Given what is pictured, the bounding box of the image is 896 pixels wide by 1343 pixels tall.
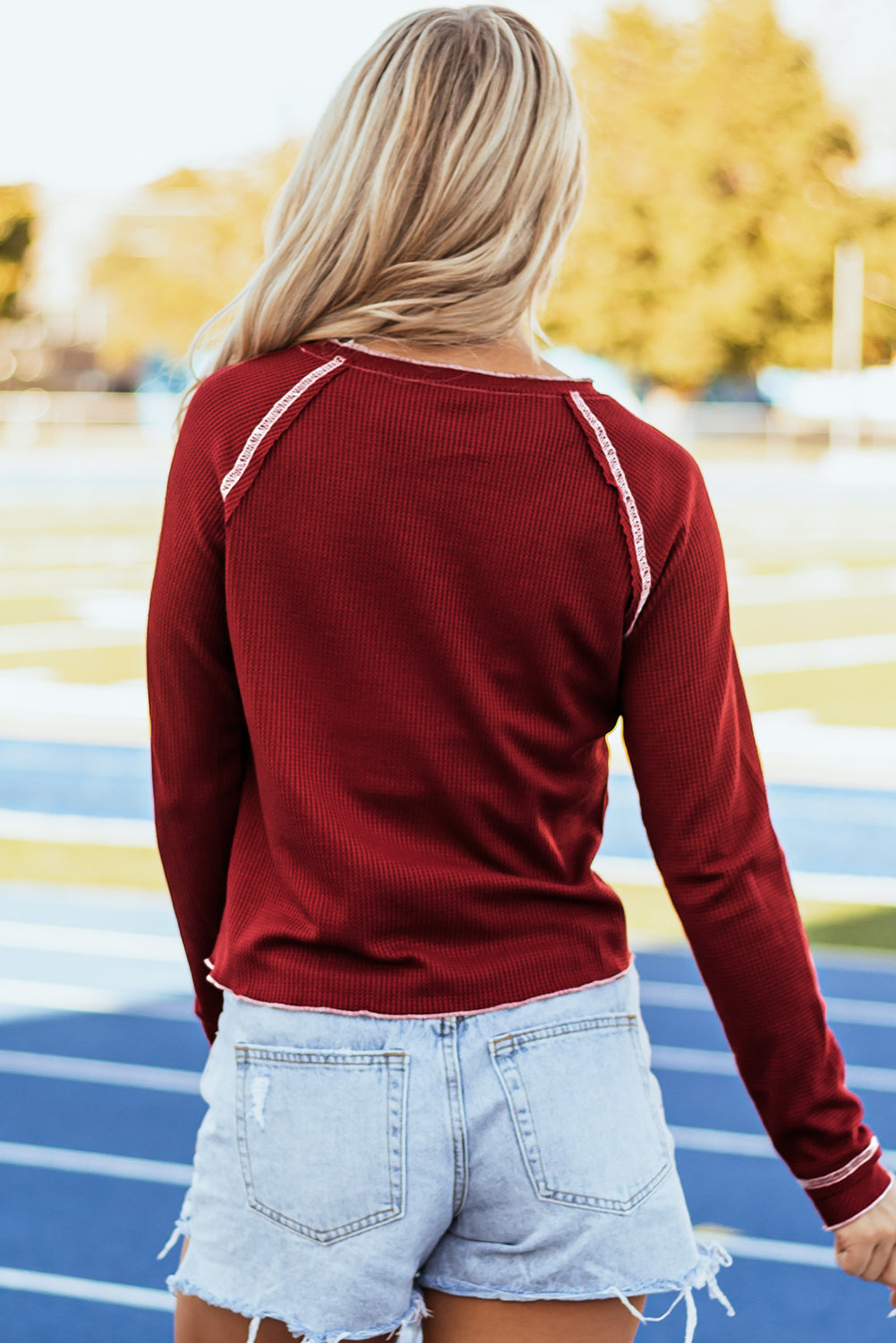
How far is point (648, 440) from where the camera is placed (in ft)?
4.76

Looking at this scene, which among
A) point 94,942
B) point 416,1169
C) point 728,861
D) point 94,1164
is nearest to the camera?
point 416,1169

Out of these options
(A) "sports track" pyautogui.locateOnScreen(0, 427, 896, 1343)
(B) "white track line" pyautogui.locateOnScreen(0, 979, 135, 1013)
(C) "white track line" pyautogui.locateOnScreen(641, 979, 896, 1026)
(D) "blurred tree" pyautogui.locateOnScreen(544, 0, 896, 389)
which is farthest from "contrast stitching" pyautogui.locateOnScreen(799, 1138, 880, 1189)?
(D) "blurred tree" pyautogui.locateOnScreen(544, 0, 896, 389)

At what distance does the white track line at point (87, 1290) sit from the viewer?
346 cm

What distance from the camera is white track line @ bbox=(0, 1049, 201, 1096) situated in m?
4.52

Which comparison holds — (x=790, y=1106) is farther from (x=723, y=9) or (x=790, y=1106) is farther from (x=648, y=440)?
(x=723, y=9)

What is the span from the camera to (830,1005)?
5152 millimetres

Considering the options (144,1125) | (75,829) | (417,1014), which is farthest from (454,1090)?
Answer: (75,829)

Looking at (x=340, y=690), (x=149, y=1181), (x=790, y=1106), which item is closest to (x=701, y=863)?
(x=790, y=1106)

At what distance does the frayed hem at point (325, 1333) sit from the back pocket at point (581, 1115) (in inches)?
6.6

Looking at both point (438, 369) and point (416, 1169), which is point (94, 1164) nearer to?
point (416, 1169)

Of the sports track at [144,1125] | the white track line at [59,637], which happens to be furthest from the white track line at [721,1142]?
the white track line at [59,637]

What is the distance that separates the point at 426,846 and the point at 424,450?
0.34m

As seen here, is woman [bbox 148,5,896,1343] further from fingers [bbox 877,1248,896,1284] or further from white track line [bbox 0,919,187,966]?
white track line [bbox 0,919,187,966]

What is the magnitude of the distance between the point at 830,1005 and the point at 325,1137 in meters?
4.00
